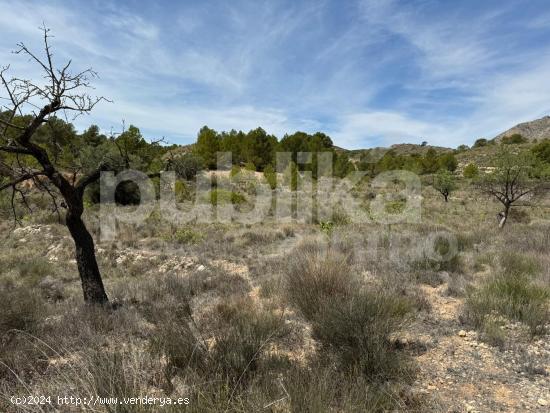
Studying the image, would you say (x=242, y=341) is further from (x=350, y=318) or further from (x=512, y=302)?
(x=512, y=302)

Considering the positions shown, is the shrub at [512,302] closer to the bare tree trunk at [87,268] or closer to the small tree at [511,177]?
the bare tree trunk at [87,268]

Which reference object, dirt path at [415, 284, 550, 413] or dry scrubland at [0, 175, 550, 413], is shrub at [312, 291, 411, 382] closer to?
dry scrubland at [0, 175, 550, 413]

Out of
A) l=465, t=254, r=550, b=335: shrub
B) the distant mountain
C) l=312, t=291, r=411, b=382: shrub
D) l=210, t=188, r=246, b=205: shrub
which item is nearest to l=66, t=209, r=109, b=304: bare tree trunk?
l=312, t=291, r=411, b=382: shrub

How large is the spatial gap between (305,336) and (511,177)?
14.3 metres

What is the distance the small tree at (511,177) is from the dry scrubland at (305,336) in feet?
21.5

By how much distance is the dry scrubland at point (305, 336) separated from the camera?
2.85 m

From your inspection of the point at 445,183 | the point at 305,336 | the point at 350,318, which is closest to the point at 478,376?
the point at 350,318

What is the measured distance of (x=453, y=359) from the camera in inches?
156

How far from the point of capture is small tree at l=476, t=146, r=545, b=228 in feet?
47.8

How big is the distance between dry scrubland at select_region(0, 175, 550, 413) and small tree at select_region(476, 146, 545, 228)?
258 inches

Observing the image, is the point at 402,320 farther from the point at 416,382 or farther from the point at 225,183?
the point at 225,183

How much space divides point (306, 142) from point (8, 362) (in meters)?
42.0

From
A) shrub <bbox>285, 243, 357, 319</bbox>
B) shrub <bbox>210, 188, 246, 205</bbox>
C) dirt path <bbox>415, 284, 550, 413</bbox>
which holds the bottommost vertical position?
dirt path <bbox>415, 284, 550, 413</bbox>

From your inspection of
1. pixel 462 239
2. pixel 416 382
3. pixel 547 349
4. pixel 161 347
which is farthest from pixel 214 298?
pixel 462 239
